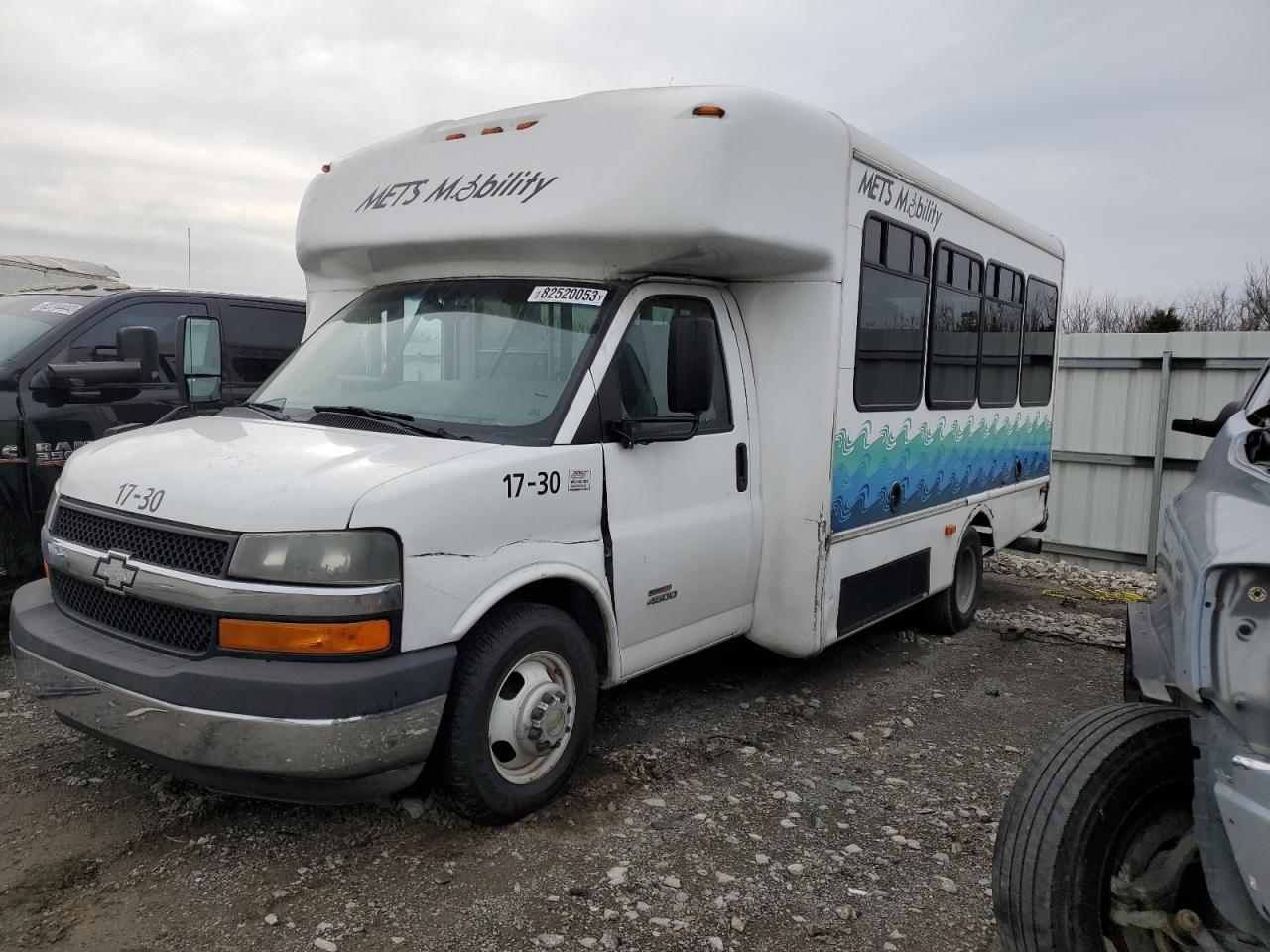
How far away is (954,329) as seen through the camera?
6.43m

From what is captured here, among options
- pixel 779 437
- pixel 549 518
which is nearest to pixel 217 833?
pixel 549 518

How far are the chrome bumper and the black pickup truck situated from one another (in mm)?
2002

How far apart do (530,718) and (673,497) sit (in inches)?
47.2

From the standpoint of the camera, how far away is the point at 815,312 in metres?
4.83

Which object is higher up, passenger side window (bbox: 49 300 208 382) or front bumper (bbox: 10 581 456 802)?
passenger side window (bbox: 49 300 208 382)

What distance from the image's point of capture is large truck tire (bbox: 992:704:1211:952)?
246 centimetres

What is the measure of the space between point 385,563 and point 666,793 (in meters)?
1.71

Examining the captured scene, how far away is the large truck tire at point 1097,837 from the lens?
8.08ft

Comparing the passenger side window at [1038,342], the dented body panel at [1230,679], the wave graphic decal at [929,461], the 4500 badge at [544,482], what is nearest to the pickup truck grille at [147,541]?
the 4500 badge at [544,482]

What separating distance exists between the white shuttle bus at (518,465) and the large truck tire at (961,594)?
849 millimetres

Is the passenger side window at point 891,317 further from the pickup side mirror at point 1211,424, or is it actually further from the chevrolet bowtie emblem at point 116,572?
the chevrolet bowtie emblem at point 116,572

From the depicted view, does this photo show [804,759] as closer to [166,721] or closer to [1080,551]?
[166,721]

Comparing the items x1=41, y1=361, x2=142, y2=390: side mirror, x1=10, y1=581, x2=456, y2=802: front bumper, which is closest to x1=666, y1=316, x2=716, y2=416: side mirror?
x1=10, y1=581, x2=456, y2=802: front bumper

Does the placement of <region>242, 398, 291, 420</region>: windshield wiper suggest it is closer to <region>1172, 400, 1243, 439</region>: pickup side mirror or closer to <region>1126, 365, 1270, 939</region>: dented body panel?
<region>1126, 365, 1270, 939</region>: dented body panel
